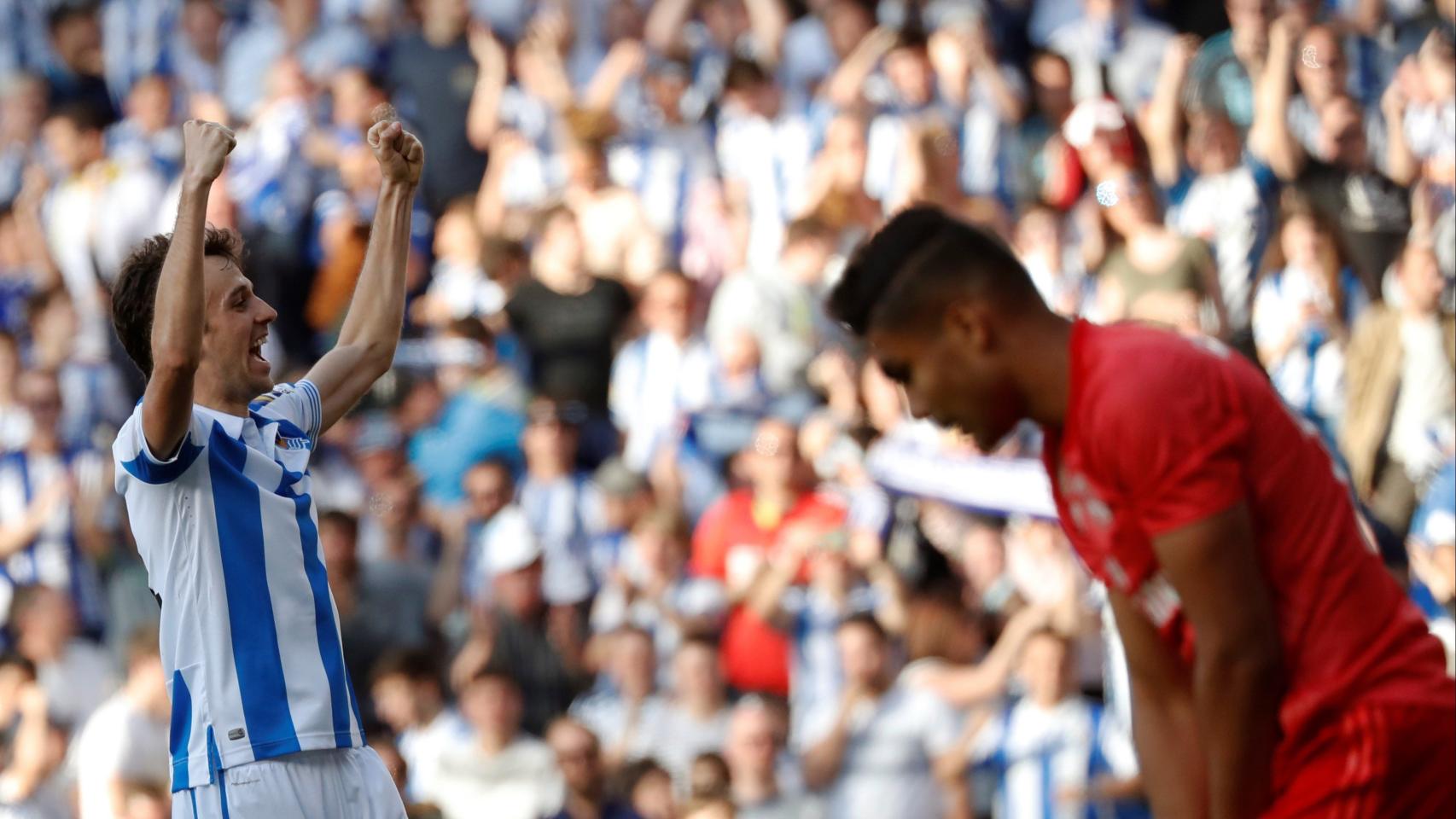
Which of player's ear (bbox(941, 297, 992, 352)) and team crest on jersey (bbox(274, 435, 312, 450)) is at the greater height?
player's ear (bbox(941, 297, 992, 352))

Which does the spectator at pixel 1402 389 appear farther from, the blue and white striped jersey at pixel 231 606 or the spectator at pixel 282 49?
the spectator at pixel 282 49

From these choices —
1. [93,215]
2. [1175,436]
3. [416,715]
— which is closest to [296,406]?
[1175,436]

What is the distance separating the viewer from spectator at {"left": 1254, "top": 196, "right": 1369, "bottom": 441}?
8.52 metres

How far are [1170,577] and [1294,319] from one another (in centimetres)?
610

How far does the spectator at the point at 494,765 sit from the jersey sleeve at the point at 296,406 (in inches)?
153

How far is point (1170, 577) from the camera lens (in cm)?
288

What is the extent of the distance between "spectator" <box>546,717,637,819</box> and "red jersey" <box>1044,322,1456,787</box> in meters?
5.27

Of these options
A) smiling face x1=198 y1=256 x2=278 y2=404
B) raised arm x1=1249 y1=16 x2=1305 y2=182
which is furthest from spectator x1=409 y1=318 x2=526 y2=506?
Result: smiling face x1=198 y1=256 x2=278 y2=404

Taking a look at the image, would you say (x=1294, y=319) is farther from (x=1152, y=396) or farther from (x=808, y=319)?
(x=1152, y=396)

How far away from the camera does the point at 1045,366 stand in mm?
3037

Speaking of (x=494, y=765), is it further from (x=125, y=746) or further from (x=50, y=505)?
(x=50, y=505)

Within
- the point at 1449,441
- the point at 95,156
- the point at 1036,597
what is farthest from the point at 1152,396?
the point at 95,156

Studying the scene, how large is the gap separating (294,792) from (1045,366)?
1.79 meters

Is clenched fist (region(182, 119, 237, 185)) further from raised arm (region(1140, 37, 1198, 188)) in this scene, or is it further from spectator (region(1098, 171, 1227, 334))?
raised arm (region(1140, 37, 1198, 188))
